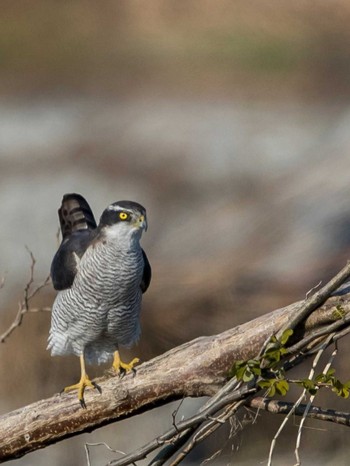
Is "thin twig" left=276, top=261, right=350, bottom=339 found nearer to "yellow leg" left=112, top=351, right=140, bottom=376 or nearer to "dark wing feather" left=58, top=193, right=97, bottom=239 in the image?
"yellow leg" left=112, top=351, right=140, bottom=376

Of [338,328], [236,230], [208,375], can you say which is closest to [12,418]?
[208,375]

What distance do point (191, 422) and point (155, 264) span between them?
182 inches

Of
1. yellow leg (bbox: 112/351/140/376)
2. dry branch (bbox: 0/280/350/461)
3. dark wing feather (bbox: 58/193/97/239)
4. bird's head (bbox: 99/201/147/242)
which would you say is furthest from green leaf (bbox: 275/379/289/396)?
dark wing feather (bbox: 58/193/97/239)

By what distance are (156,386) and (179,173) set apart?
607 cm

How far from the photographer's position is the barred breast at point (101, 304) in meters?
4.32

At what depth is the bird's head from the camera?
4148mm

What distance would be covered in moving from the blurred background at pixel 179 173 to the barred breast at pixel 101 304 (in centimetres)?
110

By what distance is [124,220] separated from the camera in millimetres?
4188

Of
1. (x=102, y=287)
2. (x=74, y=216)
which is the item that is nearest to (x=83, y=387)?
(x=102, y=287)

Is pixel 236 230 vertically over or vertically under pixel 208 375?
over

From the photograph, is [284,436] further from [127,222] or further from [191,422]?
[191,422]

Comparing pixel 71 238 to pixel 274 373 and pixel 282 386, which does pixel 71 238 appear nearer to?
pixel 274 373

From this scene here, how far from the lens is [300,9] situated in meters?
12.3

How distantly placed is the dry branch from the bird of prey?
12 cm
